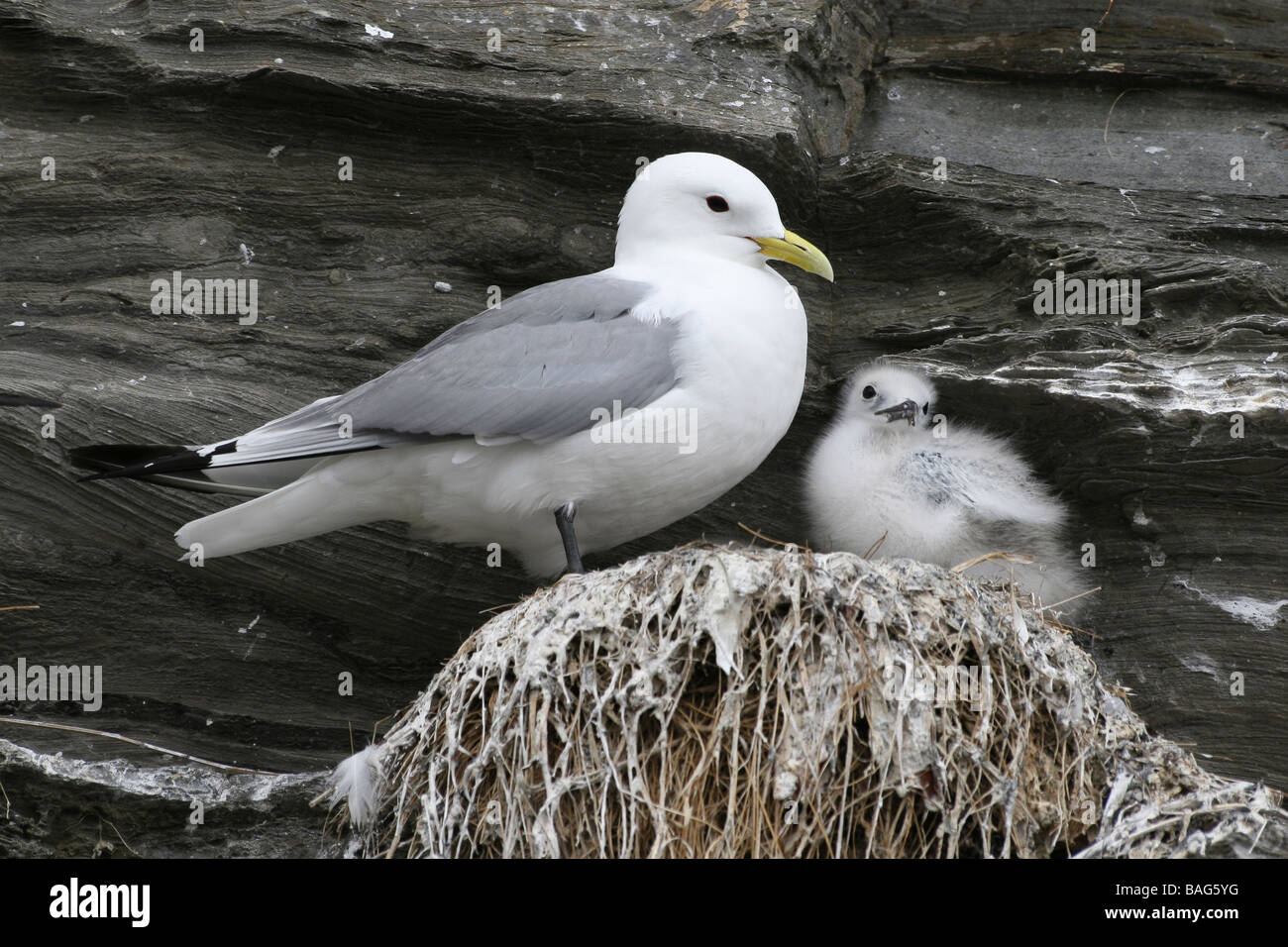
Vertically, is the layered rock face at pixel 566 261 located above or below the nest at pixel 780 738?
above

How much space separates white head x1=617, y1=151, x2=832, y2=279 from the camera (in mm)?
4555

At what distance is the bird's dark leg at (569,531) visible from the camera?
4160 millimetres

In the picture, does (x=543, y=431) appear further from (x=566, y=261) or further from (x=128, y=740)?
(x=128, y=740)

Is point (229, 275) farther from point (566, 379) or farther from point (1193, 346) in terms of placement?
point (1193, 346)

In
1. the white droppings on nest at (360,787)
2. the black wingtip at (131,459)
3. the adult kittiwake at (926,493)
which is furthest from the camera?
the adult kittiwake at (926,493)

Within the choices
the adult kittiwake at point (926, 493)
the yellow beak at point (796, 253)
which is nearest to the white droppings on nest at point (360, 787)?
the adult kittiwake at point (926, 493)

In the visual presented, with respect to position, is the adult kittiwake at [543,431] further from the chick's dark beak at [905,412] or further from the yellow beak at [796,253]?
the chick's dark beak at [905,412]

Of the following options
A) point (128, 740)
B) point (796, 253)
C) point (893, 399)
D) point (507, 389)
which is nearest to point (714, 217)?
point (796, 253)

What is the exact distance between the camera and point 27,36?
5125 mm

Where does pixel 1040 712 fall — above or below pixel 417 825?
above

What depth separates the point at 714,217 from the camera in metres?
4.59

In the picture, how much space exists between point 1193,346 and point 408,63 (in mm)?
2865

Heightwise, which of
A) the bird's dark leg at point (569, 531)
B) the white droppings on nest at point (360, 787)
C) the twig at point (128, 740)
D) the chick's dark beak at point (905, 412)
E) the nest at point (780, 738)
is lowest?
the twig at point (128, 740)

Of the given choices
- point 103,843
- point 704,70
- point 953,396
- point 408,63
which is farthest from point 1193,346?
point 103,843
